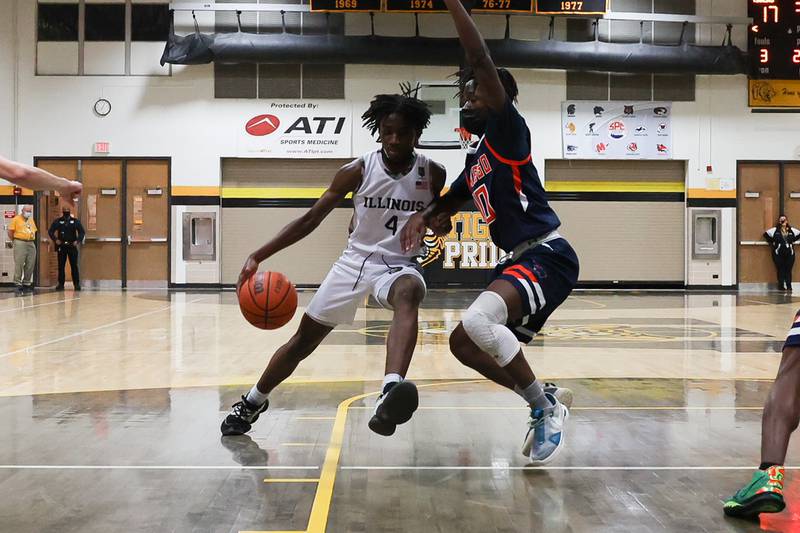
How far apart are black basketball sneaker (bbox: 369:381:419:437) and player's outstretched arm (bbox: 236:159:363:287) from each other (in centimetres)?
109

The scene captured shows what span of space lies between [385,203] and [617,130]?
16556 millimetres

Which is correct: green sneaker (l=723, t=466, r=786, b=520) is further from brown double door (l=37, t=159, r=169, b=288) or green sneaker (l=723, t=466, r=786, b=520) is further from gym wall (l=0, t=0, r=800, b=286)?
brown double door (l=37, t=159, r=169, b=288)

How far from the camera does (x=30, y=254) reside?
1825cm

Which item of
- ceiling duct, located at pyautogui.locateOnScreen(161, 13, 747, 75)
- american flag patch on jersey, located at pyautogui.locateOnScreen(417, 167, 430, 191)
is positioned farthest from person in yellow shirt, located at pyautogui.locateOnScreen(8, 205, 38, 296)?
american flag patch on jersey, located at pyautogui.locateOnScreen(417, 167, 430, 191)

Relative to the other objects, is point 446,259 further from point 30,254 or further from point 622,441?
point 622,441

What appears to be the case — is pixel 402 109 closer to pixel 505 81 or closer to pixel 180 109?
pixel 505 81

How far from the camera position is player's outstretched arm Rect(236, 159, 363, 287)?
4238 millimetres

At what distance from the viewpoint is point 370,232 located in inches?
173

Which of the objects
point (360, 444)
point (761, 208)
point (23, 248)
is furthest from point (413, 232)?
point (761, 208)

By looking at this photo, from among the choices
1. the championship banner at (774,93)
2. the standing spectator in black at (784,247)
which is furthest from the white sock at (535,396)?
the championship banner at (774,93)

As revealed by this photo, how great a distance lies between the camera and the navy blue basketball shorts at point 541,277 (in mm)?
3736

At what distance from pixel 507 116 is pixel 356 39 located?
1507 centimetres

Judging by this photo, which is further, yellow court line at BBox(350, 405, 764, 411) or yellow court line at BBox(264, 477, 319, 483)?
yellow court line at BBox(350, 405, 764, 411)

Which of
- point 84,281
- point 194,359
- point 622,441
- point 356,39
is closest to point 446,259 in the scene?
point 356,39
